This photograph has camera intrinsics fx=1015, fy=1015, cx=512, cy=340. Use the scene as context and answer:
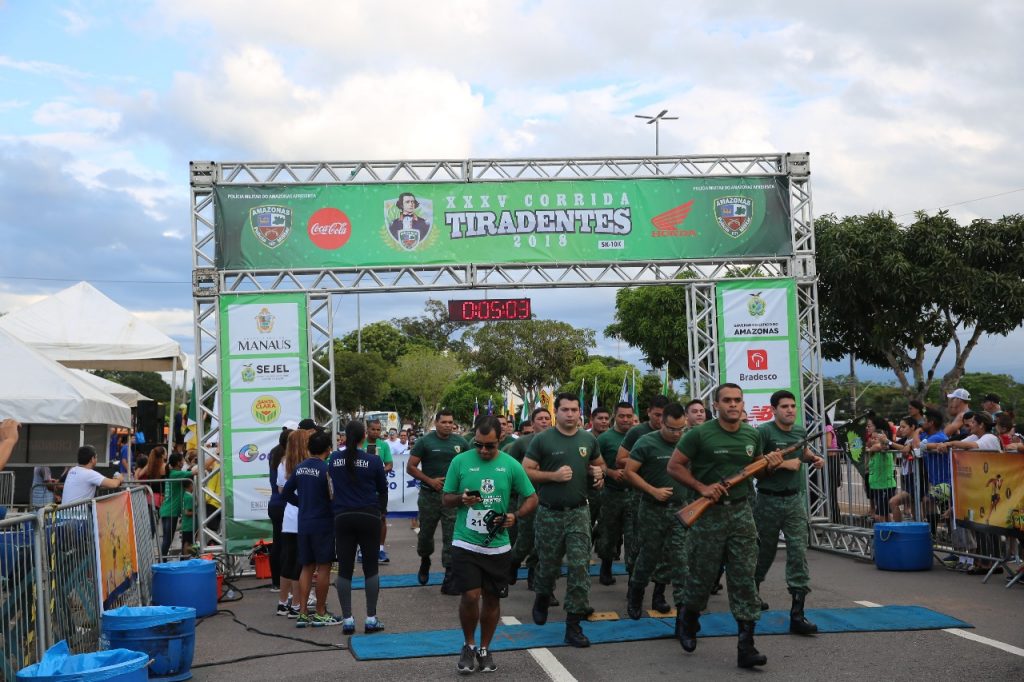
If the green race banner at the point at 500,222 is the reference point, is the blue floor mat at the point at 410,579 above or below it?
below

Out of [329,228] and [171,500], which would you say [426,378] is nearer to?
[329,228]

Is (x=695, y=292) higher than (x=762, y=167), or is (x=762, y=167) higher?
(x=762, y=167)

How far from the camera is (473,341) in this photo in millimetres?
59344

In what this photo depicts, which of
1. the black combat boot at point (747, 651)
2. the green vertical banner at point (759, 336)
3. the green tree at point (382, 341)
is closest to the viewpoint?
the black combat boot at point (747, 651)

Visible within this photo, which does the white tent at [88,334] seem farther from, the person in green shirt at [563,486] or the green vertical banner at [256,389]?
the person in green shirt at [563,486]

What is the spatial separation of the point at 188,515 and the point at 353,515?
6.64 m

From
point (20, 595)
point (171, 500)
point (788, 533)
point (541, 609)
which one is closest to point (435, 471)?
point (541, 609)

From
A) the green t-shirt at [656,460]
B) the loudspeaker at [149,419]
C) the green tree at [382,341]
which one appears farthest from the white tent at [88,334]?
the green tree at [382,341]

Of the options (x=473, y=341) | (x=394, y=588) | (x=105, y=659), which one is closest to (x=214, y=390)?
(x=394, y=588)

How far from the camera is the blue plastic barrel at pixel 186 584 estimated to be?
9828 mm

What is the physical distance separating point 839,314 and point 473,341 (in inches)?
1339

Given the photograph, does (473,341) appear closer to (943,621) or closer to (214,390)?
(214,390)

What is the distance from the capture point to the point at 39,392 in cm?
1394

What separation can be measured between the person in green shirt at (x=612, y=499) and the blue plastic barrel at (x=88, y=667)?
6.10 meters
